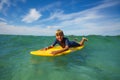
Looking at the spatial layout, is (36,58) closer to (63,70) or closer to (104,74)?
(63,70)

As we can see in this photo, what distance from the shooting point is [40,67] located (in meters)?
5.65

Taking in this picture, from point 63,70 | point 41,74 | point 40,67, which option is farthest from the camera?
point 40,67

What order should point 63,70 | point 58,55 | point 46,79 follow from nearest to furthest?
1. point 46,79
2. point 63,70
3. point 58,55

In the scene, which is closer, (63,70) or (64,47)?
(63,70)

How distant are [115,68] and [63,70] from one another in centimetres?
184

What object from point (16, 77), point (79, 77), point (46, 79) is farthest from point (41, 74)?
point (79, 77)

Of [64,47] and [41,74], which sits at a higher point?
[64,47]

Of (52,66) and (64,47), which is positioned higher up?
(64,47)

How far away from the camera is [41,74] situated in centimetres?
488

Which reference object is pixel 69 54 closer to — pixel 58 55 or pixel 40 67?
pixel 58 55

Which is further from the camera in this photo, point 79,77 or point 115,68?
point 115,68

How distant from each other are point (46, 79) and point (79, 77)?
970 millimetres

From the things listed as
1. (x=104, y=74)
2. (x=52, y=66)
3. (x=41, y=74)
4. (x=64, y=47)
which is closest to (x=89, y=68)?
(x=104, y=74)

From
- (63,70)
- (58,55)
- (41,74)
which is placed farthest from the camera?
(58,55)
